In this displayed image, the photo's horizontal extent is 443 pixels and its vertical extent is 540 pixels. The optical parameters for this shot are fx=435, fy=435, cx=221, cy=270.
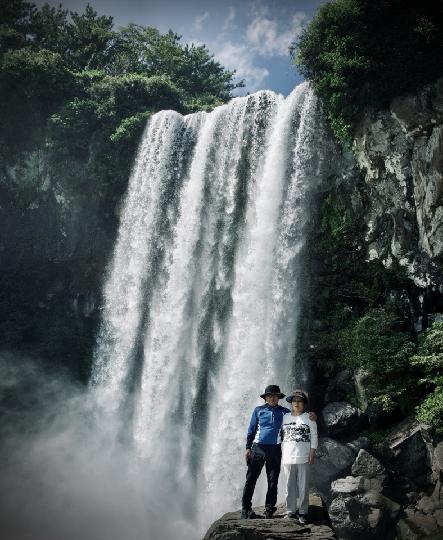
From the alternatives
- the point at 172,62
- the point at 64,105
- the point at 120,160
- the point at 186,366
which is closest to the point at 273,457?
the point at 186,366

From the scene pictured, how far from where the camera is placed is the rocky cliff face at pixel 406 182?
1345 cm

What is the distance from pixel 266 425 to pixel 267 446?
0.30 m

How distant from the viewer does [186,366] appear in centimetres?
1689

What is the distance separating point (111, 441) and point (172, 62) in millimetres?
24383

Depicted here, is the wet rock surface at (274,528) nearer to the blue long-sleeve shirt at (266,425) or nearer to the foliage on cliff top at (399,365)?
the blue long-sleeve shirt at (266,425)

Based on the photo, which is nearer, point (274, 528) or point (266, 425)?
point (274, 528)

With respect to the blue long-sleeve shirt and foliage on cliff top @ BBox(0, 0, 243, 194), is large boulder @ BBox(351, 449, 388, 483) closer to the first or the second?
the blue long-sleeve shirt

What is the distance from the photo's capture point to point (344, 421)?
1382 cm

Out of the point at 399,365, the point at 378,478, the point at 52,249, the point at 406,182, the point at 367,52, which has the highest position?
the point at 367,52

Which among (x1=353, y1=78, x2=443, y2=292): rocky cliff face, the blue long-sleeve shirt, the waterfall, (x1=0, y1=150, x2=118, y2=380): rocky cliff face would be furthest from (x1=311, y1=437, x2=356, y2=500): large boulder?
(x1=0, y1=150, x2=118, y2=380): rocky cliff face

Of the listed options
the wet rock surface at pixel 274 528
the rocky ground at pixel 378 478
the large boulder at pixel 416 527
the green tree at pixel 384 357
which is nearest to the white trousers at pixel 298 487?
the wet rock surface at pixel 274 528

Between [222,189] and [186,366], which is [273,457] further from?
[222,189]

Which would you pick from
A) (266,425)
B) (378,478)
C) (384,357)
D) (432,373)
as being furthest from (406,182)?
(266,425)

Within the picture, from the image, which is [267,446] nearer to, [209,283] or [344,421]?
[344,421]
